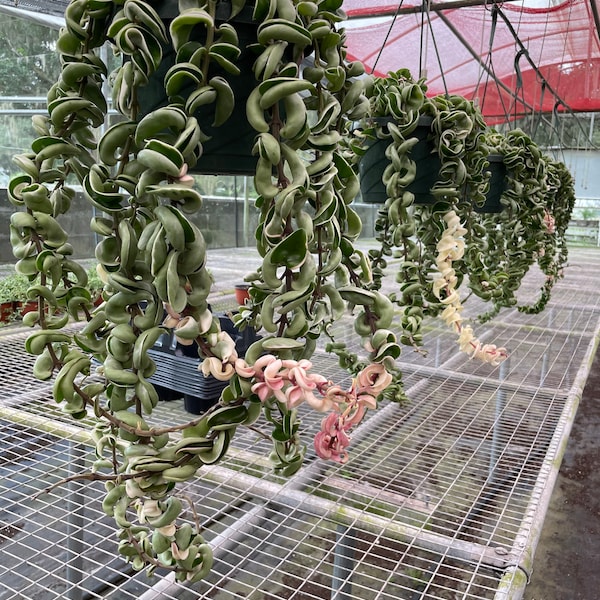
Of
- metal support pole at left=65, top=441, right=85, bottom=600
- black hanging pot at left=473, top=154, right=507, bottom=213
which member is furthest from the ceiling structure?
metal support pole at left=65, top=441, right=85, bottom=600

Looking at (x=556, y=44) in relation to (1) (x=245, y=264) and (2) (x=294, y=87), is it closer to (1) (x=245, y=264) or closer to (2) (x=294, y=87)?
(1) (x=245, y=264)

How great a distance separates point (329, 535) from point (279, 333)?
1.23 metres

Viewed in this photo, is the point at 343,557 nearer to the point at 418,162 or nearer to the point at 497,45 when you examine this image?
the point at 418,162

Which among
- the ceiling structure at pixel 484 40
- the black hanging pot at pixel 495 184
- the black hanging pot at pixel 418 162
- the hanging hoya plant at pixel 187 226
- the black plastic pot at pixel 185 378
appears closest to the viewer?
the hanging hoya plant at pixel 187 226

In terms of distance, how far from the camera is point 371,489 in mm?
670

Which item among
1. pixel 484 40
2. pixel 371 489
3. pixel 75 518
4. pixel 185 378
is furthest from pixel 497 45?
pixel 75 518

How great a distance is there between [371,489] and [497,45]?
3314 millimetres

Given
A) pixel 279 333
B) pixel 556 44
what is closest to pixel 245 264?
pixel 556 44

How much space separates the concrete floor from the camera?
149 centimetres

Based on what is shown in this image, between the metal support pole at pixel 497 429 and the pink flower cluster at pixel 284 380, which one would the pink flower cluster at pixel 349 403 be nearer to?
the pink flower cluster at pixel 284 380

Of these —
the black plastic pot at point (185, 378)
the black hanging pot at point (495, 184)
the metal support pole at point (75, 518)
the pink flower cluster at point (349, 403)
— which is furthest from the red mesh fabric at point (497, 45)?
the pink flower cluster at point (349, 403)

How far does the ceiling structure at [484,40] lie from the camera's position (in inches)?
96.3

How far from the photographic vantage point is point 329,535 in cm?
147

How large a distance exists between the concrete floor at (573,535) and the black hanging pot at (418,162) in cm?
118
